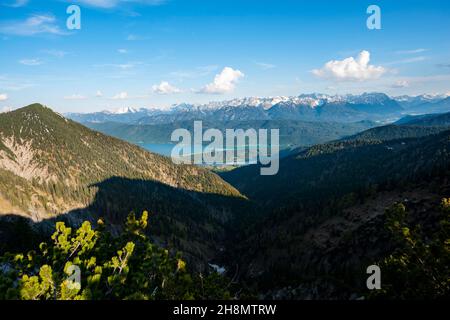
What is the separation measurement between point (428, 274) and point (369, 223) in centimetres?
10971

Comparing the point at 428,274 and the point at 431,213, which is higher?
the point at 428,274

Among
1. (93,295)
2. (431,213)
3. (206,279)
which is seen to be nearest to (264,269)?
(431,213)

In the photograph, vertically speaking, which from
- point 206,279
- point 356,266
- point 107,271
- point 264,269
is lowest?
point 264,269

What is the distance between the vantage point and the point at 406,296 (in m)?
25.5

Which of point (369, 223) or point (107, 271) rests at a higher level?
point (107, 271)

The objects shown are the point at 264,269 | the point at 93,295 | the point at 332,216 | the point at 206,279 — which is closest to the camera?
the point at 93,295
